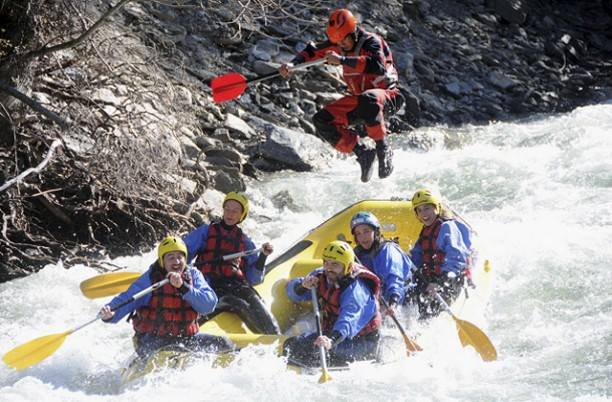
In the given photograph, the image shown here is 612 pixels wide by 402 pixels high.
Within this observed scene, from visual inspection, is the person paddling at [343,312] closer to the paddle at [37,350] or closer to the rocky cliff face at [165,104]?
the paddle at [37,350]

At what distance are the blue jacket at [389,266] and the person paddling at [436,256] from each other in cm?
20

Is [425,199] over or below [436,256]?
over

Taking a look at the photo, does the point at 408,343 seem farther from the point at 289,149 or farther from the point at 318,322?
the point at 289,149

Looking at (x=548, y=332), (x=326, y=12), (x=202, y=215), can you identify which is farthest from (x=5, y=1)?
(x=326, y=12)

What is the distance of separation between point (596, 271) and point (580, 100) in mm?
7661

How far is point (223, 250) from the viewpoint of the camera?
777cm

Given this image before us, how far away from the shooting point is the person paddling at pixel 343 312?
22.1ft

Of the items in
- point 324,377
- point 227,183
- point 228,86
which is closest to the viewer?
point 324,377

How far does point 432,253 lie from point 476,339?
1.04 m

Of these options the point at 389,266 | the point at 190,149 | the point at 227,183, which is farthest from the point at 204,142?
the point at 389,266

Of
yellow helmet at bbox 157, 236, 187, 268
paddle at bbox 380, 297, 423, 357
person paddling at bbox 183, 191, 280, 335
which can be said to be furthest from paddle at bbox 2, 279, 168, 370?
paddle at bbox 380, 297, 423, 357

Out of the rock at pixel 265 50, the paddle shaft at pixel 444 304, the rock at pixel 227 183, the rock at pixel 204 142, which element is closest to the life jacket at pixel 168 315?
the paddle shaft at pixel 444 304

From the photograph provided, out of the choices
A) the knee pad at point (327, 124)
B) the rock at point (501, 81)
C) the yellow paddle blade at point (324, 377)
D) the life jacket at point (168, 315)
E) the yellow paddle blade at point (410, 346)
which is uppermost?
the knee pad at point (327, 124)

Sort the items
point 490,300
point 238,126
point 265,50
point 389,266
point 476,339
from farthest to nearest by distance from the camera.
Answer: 1. point 265,50
2. point 238,126
3. point 490,300
4. point 389,266
5. point 476,339
